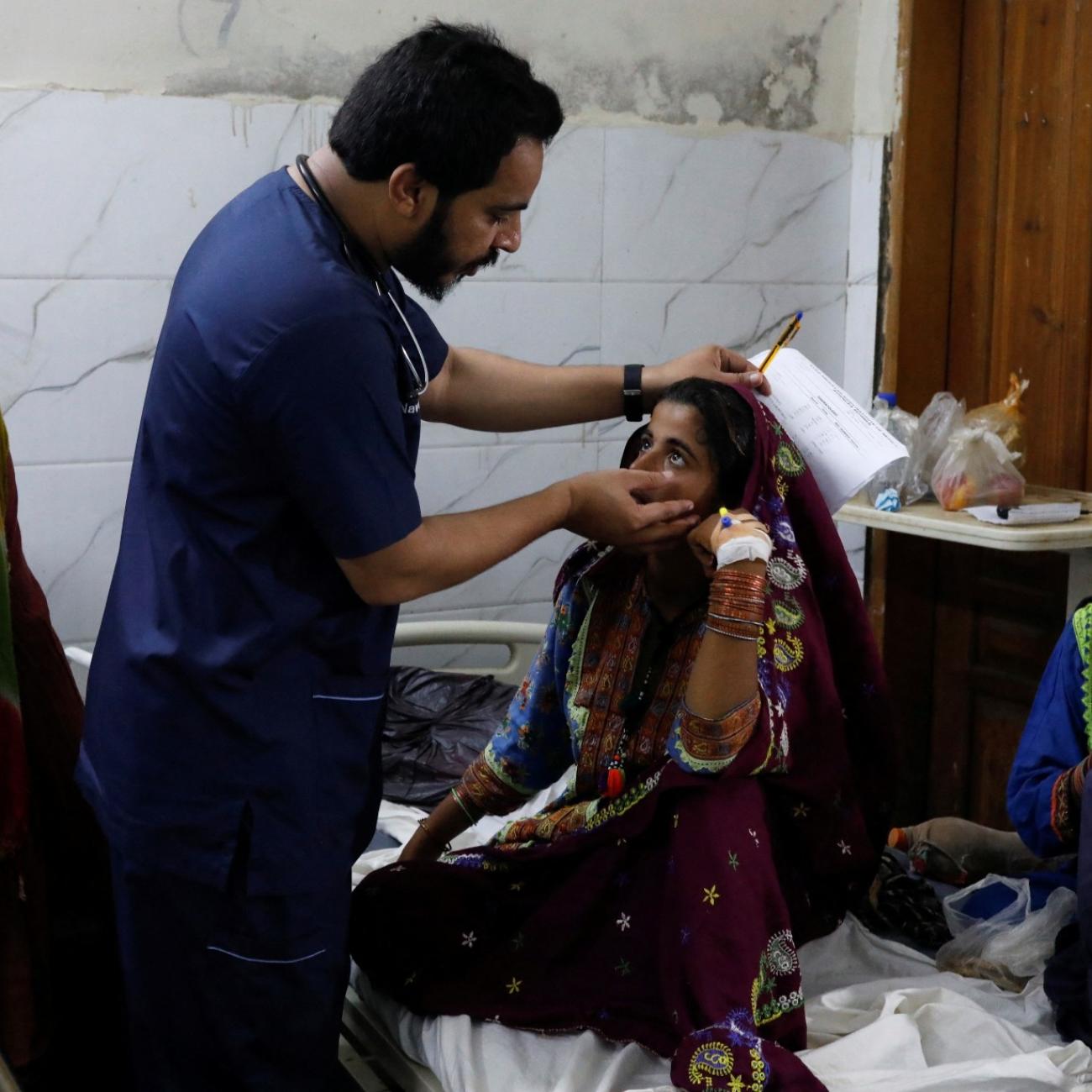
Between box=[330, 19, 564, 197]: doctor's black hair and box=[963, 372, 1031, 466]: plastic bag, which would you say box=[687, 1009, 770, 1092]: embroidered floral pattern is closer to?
box=[330, 19, 564, 197]: doctor's black hair

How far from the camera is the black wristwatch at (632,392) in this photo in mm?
2176

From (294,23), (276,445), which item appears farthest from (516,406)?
(294,23)

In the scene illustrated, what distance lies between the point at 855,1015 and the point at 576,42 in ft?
7.77

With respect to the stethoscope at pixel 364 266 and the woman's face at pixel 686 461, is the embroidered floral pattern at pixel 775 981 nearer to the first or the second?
the woman's face at pixel 686 461

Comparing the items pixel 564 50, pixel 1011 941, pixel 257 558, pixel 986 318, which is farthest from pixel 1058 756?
pixel 564 50

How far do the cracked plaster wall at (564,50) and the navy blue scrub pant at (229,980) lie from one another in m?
1.82

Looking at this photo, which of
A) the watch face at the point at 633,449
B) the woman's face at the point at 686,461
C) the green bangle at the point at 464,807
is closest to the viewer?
the woman's face at the point at 686,461

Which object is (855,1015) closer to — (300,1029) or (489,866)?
(489,866)

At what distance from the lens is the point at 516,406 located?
2.22 m

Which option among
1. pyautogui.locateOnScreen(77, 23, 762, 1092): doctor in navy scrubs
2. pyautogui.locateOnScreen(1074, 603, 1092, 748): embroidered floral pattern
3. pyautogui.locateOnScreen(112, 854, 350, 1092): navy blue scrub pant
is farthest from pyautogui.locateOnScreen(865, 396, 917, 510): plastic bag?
pyautogui.locateOnScreen(112, 854, 350, 1092): navy blue scrub pant

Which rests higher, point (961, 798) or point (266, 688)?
point (266, 688)

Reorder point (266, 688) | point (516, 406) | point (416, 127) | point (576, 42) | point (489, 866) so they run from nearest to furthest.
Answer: point (416, 127)
point (266, 688)
point (489, 866)
point (516, 406)
point (576, 42)

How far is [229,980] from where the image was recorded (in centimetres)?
176

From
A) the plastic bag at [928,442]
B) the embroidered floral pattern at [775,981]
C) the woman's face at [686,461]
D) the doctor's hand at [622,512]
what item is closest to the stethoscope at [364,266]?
the doctor's hand at [622,512]
